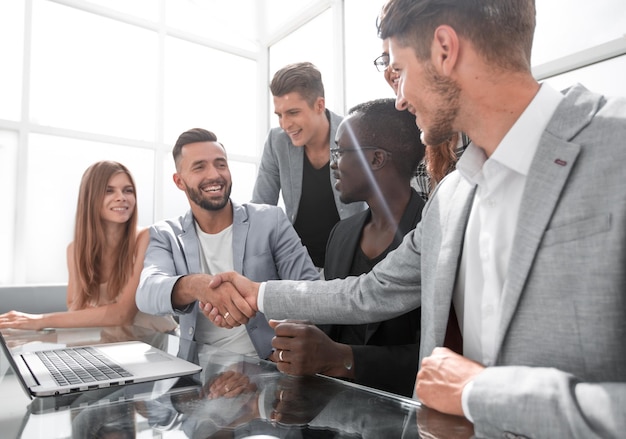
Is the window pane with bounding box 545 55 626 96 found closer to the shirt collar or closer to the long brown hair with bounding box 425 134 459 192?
the long brown hair with bounding box 425 134 459 192

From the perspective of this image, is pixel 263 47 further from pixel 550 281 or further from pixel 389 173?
pixel 550 281

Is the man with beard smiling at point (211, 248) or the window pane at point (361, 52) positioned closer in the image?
the man with beard smiling at point (211, 248)

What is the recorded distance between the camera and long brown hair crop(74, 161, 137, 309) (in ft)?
8.87

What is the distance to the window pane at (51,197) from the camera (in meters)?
4.88

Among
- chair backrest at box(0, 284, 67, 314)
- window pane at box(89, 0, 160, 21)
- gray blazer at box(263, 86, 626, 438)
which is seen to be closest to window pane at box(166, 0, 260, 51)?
window pane at box(89, 0, 160, 21)

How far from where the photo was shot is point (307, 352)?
45.6 inches

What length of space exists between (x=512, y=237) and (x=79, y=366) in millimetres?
1036

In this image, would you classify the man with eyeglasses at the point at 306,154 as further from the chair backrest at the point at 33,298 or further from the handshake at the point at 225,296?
the chair backrest at the point at 33,298

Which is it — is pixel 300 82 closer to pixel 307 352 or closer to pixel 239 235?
pixel 239 235

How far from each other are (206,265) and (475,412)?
1.62m

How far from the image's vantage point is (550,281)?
2.72 ft

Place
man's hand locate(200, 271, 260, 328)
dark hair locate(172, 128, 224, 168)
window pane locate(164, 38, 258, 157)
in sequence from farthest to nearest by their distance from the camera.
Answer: window pane locate(164, 38, 258, 157) → dark hair locate(172, 128, 224, 168) → man's hand locate(200, 271, 260, 328)

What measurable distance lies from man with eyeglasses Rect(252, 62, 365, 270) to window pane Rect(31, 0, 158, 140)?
10.3ft

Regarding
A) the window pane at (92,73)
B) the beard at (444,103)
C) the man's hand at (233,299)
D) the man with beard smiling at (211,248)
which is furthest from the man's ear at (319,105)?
the window pane at (92,73)
